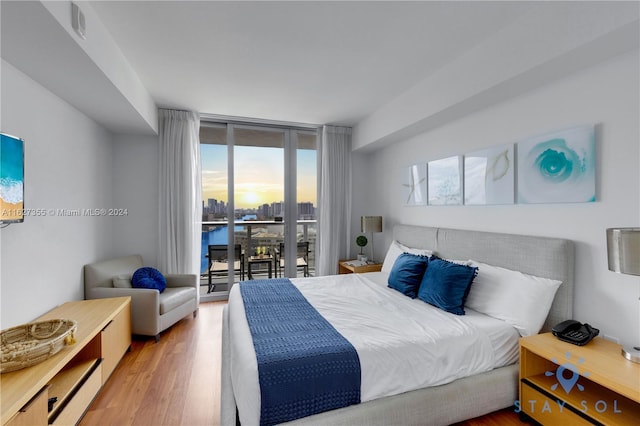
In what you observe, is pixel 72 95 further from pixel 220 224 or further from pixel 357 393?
pixel 357 393

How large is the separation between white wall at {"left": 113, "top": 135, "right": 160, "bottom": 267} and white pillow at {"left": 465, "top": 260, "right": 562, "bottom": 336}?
3.81 meters

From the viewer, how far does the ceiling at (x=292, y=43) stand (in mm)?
1887

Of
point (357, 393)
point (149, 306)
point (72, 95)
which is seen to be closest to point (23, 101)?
point (72, 95)

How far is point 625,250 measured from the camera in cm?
146

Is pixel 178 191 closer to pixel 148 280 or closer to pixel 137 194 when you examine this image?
pixel 137 194

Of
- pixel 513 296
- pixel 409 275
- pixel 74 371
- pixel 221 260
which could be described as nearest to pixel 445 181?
pixel 409 275

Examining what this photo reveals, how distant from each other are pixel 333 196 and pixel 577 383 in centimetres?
334

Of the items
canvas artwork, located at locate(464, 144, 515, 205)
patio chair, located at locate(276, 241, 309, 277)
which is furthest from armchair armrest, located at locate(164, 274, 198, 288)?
canvas artwork, located at locate(464, 144, 515, 205)

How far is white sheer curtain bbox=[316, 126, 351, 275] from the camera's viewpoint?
4.43 meters

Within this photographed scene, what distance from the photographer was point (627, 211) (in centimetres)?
171

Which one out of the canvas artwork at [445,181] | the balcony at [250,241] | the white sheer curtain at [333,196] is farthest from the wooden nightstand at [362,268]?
the canvas artwork at [445,181]

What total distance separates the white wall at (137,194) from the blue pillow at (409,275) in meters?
3.11

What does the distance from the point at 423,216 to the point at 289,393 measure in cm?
264

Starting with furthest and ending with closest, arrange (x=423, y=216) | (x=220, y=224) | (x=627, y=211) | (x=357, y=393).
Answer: (x=220, y=224)
(x=423, y=216)
(x=627, y=211)
(x=357, y=393)
